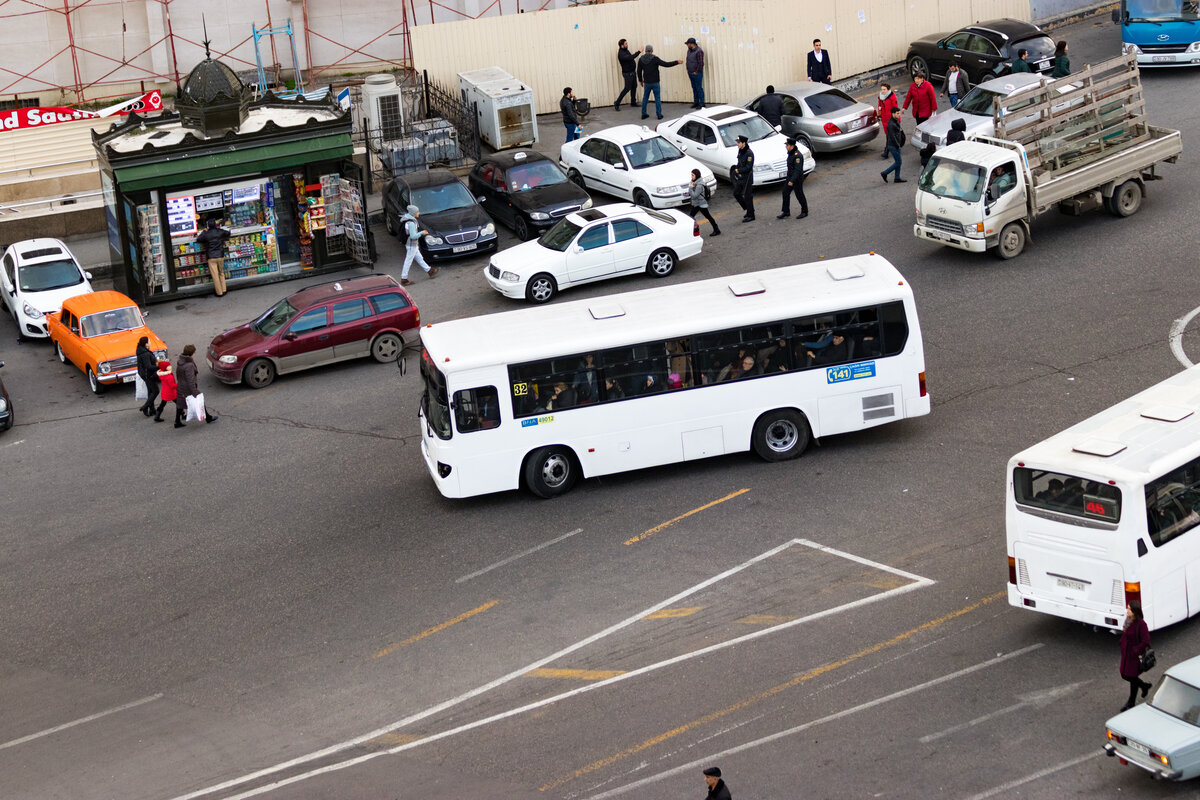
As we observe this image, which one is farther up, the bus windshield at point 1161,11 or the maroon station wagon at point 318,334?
the bus windshield at point 1161,11

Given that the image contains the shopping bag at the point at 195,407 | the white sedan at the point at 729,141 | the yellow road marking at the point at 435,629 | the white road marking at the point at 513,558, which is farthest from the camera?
the white sedan at the point at 729,141

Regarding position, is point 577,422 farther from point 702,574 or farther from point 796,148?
point 796,148

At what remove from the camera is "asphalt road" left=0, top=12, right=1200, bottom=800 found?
13469 millimetres

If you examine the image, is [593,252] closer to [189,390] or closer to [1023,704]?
[189,390]

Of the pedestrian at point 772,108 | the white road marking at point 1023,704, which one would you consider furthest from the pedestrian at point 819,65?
the white road marking at point 1023,704

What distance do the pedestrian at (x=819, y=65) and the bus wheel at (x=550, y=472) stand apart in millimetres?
18509

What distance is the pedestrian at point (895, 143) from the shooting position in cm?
2977

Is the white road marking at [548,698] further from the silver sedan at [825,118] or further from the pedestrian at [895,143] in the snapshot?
the silver sedan at [825,118]

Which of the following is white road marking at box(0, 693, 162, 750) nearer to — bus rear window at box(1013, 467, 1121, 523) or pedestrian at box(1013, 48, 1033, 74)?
bus rear window at box(1013, 467, 1121, 523)

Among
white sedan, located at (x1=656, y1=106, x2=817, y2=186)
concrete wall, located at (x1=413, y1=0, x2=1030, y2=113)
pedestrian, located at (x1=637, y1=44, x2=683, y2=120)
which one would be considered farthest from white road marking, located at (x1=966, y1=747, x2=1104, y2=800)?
pedestrian, located at (x1=637, y1=44, x2=683, y2=120)

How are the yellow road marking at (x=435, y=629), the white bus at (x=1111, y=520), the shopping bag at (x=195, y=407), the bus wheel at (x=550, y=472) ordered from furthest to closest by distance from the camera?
the shopping bag at (x=195, y=407) → the bus wheel at (x=550, y=472) → the yellow road marking at (x=435, y=629) → the white bus at (x=1111, y=520)

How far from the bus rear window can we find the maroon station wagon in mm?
13050

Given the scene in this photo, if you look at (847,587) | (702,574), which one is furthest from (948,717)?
(702,574)

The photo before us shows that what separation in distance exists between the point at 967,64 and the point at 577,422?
20.9 m
